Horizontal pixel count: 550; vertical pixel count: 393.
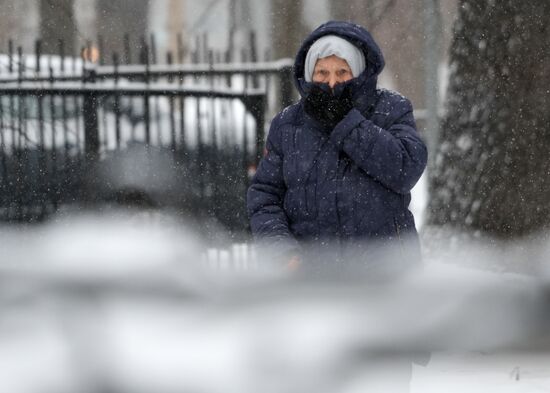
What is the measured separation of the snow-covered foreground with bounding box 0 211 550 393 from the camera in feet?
1.75

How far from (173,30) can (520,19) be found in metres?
17.3

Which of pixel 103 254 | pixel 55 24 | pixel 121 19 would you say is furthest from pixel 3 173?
pixel 121 19

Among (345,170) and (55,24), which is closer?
(345,170)

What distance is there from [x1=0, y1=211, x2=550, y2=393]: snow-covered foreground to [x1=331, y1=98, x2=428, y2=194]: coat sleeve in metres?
1.66

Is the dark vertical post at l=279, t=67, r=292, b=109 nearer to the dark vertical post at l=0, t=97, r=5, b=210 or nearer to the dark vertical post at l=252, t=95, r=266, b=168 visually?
the dark vertical post at l=252, t=95, r=266, b=168

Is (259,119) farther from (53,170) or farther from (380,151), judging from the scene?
(380,151)

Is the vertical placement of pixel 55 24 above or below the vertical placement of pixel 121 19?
below

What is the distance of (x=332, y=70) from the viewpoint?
7.34ft

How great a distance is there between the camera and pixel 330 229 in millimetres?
2332

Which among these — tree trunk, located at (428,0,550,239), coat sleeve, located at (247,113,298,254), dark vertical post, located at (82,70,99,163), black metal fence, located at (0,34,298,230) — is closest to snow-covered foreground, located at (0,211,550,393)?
coat sleeve, located at (247,113,298,254)

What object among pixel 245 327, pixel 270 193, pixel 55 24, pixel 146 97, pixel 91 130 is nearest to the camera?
pixel 245 327

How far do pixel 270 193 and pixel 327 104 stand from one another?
29 cm

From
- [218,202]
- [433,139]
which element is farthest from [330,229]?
[433,139]

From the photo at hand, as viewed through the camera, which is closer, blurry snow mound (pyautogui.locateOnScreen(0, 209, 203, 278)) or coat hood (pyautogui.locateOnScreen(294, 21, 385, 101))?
blurry snow mound (pyautogui.locateOnScreen(0, 209, 203, 278))
